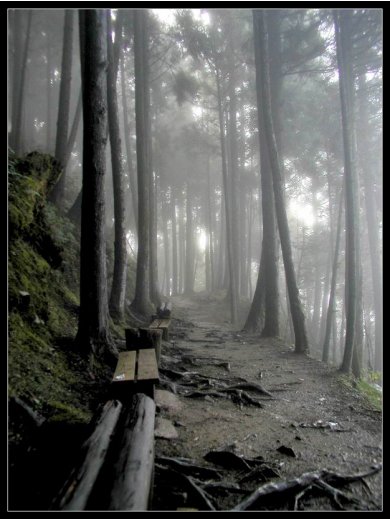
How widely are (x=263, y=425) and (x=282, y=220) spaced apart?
5.98m

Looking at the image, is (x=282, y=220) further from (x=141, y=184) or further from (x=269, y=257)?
(x=141, y=184)

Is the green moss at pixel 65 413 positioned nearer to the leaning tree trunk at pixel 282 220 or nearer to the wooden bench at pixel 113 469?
the wooden bench at pixel 113 469

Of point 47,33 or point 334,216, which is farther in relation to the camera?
point 334,216

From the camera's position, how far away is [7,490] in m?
2.11

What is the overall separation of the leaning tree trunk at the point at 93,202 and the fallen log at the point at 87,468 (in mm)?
2391

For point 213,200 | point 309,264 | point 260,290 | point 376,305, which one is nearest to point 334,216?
point 309,264

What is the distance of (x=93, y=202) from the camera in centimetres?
498

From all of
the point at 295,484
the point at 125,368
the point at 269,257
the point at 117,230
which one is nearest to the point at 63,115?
the point at 117,230

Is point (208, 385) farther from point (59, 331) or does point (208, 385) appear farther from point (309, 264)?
point (309, 264)

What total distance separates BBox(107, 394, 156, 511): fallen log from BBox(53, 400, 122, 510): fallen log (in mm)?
109

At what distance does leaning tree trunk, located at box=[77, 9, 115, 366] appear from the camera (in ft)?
15.7

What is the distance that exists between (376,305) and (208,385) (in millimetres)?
16864

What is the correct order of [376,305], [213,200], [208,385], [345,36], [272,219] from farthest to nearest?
[213,200] → [376,305] → [272,219] → [345,36] → [208,385]

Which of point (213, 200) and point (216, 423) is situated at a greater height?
point (213, 200)
